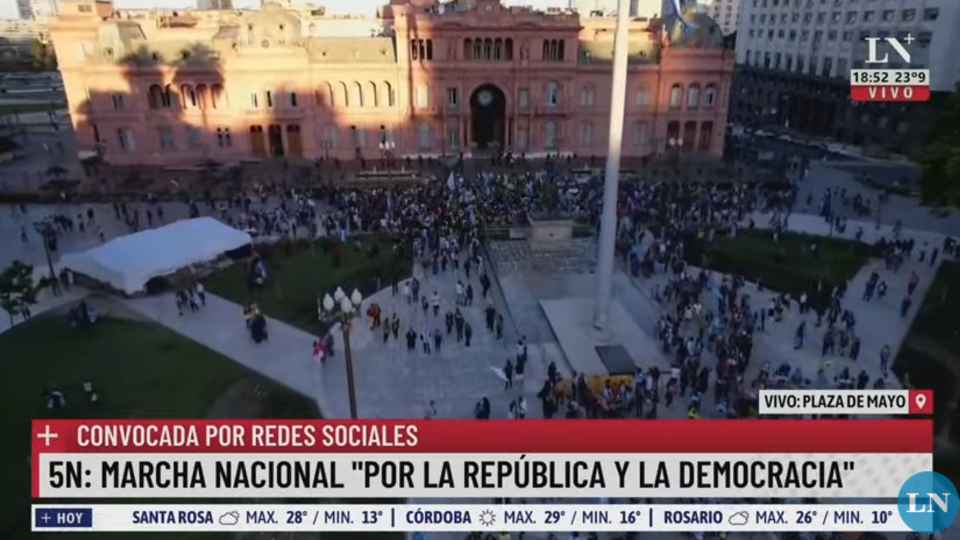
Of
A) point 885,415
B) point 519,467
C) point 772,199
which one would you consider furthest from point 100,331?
point 772,199

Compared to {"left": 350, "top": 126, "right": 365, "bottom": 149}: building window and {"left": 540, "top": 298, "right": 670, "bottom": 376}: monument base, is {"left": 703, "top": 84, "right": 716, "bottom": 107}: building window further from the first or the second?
{"left": 540, "top": 298, "right": 670, "bottom": 376}: monument base

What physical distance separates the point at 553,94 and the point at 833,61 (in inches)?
1078

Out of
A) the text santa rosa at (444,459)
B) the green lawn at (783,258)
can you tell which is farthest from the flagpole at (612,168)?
the text santa rosa at (444,459)

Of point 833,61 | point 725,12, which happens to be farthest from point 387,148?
point 725,12

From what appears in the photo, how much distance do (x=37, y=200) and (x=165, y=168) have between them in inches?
374

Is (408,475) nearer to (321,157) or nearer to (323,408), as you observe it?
(323,408)

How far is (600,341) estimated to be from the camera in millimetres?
22250

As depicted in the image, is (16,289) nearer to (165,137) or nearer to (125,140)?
(165,137)

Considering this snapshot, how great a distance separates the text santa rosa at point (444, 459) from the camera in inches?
417

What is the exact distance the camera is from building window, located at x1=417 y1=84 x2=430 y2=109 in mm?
48125

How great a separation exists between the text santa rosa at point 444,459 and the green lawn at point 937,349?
9866 mm

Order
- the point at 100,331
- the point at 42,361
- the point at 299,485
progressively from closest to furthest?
1. the point at 299,485
2. the point at 42,361
3. the point at 100,331

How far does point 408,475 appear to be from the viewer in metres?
10.8

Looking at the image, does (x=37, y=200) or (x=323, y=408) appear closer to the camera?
(x=323, y=408)
